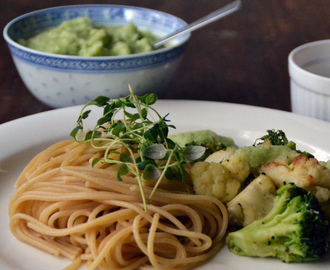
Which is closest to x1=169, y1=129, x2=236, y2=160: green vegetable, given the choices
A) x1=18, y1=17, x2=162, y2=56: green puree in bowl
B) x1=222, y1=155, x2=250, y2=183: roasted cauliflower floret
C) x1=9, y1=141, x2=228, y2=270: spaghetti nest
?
x1=222, y1=155, x2=250, y2=183: roasted cauliflower floret

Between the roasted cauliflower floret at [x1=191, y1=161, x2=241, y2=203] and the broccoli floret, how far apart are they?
23 centimetres

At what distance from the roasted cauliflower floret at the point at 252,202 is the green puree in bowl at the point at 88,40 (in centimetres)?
182

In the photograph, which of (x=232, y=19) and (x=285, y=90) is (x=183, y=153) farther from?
(x=232, y=19)

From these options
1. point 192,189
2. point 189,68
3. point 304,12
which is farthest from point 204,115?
point 304,12

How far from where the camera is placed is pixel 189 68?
16.8 ft

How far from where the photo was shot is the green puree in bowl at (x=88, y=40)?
385 cm

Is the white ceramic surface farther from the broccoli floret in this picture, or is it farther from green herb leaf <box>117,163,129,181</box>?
green herb leaf <box>117,163,129,181</box>

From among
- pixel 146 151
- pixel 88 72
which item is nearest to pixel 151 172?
pixel 146 151

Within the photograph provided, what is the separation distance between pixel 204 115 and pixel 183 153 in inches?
45.3

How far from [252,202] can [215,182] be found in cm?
21

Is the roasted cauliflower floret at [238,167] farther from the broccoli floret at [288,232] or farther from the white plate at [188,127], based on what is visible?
the white plate at [188,127]

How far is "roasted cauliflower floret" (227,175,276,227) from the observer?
2367 millimetres

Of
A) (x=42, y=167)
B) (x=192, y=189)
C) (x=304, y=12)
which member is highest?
(x=42, y=167)

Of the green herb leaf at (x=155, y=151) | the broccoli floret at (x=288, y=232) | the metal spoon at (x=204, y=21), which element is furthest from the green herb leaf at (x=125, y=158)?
the metal spoon at (x=204, y=21)
